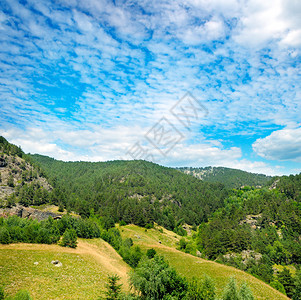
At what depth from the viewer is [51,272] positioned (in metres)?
35.5

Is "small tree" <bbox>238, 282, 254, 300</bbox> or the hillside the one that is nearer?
"small tree" <bbox>238, 282, 254, 300</bbox>

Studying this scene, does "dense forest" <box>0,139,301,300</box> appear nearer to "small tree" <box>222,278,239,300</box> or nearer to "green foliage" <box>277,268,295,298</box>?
"green foliage" <box>277,268,295,298</box>

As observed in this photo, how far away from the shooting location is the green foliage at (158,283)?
25781 millimetres

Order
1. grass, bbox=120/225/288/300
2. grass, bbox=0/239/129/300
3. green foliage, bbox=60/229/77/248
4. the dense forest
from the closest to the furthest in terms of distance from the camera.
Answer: grass, bbox=0/239/129/300, grass, bbox=120/225/288/300, green foliage, bbox=60/229/77/248, the dense forest

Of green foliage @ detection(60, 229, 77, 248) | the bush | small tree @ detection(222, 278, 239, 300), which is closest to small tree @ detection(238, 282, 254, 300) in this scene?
small tree @ detection(222, 278, 239, 300)

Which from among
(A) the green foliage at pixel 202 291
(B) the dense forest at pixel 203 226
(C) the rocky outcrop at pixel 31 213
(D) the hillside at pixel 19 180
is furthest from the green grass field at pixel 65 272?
(D) the hillside at pixel 19 180

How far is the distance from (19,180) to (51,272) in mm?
149525

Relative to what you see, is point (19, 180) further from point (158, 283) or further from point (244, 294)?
point (244, 294)

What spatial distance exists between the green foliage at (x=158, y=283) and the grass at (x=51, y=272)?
10.4m

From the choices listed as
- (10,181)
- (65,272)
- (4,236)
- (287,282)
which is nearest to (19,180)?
(10,181)

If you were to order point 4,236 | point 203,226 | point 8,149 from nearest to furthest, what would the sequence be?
1. point 4,236
2. point 203,226
3. point 8,149

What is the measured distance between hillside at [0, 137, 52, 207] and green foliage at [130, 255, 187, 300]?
4577 inches

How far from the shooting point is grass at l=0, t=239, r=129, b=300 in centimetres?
2983

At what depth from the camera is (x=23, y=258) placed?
37.6 m
